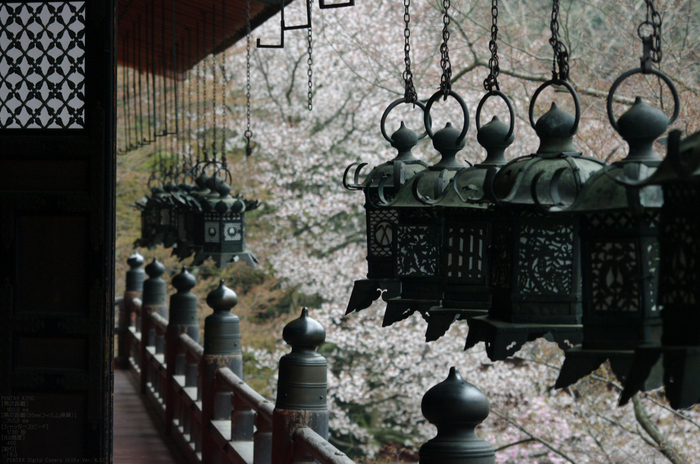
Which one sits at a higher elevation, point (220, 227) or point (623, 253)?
point (623, 253)

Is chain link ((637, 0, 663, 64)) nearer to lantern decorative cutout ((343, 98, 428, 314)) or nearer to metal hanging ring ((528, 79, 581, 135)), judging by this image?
metal hanging ring ((528, 79, 581, 135))

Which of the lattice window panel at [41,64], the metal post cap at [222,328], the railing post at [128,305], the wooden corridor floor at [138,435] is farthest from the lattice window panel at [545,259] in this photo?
the railing post at [128,305]

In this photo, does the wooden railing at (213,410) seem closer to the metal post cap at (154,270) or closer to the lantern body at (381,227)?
the metal post cap at (154,270)

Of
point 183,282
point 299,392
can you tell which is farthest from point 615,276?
point 183,282

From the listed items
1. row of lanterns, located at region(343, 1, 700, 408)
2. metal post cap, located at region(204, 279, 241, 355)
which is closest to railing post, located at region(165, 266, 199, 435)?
metal post cap, located at region(204, 279, 241, 355)

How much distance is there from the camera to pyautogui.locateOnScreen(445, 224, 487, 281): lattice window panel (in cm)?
216

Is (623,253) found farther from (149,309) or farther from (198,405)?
(149,309)

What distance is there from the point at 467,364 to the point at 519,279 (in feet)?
27.1

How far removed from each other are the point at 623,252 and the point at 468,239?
69cm

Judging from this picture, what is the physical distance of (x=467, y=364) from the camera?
9.85 meters

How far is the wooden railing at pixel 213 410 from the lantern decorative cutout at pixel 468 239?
2.14 feet

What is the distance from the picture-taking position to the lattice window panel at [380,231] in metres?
2.68

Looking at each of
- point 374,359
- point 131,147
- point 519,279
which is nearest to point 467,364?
point 374,359

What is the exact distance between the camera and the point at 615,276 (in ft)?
5.01
